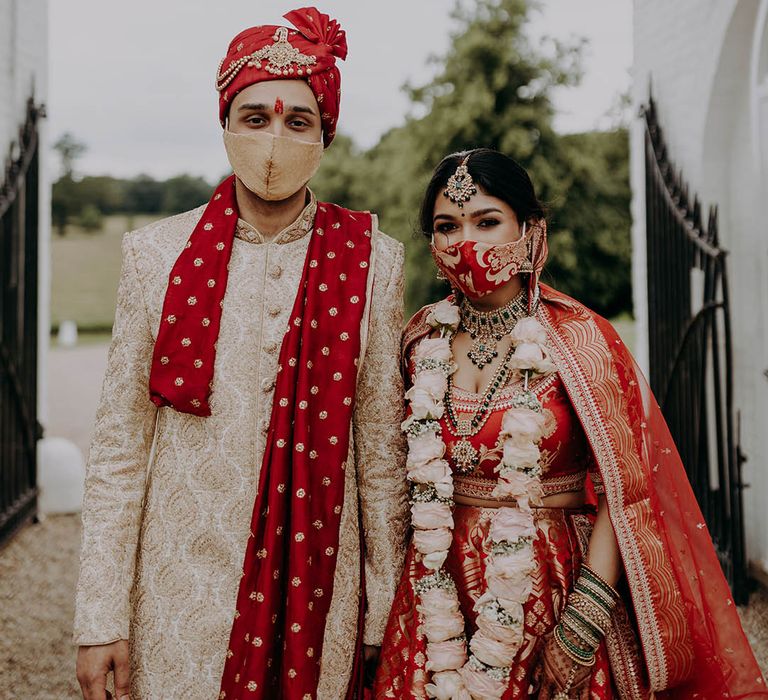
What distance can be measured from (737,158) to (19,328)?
17.4 feet

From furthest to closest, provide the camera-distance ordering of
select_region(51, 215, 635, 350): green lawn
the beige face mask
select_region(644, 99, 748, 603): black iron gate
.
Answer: select_region(51, 215, 635, 350): green lawn
select_region(644, 99, 748, 603): black iron gate
the beige face mask

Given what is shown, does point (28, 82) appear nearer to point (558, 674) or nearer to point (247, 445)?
point (247, 445)

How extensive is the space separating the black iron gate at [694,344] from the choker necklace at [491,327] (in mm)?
2731

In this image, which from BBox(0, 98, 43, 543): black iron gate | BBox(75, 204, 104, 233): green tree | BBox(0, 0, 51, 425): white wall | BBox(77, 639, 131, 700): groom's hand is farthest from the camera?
BBox(75, 204, 104, 233): green tree

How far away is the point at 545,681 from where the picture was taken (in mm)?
2203

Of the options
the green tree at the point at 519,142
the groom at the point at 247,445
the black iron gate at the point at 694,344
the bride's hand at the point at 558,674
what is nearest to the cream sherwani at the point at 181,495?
the groom at the point at 247,445

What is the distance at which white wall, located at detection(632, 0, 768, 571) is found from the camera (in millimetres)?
4852

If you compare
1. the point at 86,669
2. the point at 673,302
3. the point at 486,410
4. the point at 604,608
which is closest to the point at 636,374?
the point at 486,410

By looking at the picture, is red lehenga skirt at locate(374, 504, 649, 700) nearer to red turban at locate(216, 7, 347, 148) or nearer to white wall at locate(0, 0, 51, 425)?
red turban at locate(216, 7, 347, 148)

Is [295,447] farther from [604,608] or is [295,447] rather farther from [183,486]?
[604,608]

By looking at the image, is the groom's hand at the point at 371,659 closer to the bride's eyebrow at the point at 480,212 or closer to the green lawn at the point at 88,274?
the bride's eyebrow at the point at 480,212

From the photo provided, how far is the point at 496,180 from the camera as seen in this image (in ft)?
7.69

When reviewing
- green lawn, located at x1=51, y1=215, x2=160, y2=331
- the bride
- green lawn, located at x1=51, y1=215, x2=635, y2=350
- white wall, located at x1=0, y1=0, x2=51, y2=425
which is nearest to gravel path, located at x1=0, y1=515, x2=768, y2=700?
white wall, located at x1=0, y1=0, x2=51, y2=425

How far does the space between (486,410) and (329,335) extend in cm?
50
